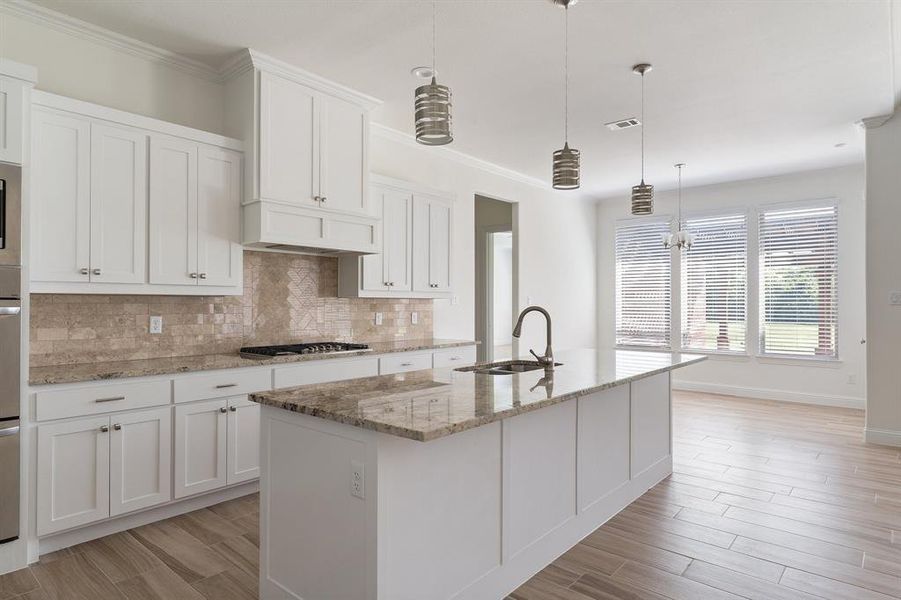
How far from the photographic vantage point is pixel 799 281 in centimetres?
674

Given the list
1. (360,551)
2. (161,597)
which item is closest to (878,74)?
(360,551)

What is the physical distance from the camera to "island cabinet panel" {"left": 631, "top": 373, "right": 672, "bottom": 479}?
3.44 metres

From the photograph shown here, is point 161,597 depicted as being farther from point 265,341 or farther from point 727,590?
point 727,590

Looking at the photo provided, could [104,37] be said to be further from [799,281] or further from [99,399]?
[799,281]

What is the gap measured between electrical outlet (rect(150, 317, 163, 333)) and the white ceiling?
1.71m

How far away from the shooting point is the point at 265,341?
405cm

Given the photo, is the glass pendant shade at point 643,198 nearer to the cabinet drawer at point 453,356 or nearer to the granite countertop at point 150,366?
the cabinet drawer at point 453,356

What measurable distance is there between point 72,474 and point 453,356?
2.97 metres

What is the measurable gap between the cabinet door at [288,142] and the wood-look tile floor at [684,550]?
2.03m

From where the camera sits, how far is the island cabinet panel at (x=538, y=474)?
7.65 feet

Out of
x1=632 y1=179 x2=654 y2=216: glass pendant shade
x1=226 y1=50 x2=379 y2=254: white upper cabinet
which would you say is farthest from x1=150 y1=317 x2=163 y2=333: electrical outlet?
x1=632 y1=179 x2=654 y2=216: glass pendant shade

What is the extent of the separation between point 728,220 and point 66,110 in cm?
724

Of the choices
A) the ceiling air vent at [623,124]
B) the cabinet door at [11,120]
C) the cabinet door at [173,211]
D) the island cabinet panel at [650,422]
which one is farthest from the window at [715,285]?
the cabinet door at [11,120]

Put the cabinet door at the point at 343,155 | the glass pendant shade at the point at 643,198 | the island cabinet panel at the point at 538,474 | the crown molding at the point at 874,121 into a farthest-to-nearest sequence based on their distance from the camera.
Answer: the crown molding at the point at 874,121 → the cabinet door at the point at 343,155 → the glass pendant shade at the point at 643,198 → the island cabinet panel at the point at 538,474
